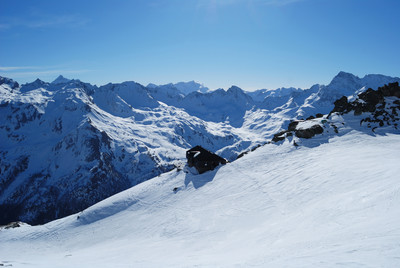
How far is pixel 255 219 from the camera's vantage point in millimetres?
21219

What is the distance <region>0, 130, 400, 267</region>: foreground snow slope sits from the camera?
1174 centimetres

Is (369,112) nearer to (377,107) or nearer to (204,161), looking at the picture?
(377,107)

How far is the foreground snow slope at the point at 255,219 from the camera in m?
11.7

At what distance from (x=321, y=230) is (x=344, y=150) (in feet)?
62.0

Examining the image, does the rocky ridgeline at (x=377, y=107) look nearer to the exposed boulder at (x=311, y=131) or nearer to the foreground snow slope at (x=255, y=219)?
the foreground snow slope at (x=255, y=219)

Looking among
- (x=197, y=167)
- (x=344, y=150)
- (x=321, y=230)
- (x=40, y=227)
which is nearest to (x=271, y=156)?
(x=344, y=150)

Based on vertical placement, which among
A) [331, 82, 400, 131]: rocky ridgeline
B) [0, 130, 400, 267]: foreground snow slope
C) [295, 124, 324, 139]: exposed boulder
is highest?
[331, 82, 400, 131]: rocky ridgeline

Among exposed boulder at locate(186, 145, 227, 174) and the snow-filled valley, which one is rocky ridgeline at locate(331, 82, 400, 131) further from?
exposed boulder at locate(186, 145, 227, 174)

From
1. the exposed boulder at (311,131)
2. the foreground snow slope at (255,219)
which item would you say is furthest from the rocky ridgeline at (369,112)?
the foreground snow slope at (255,219)

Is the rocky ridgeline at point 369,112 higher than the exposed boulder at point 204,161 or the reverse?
higher

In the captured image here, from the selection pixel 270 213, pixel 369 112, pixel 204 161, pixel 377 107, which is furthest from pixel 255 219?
pixel 377 107

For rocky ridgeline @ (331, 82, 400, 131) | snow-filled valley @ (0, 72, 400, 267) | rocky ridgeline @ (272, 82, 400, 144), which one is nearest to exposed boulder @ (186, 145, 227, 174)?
snow-filled valley @ (0, 72, 400, 267)

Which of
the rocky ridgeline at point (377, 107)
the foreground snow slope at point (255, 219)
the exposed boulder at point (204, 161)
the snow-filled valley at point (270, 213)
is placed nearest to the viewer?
the foreground snow slope at point (255, 219)

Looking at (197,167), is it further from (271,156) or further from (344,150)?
(344,150)
